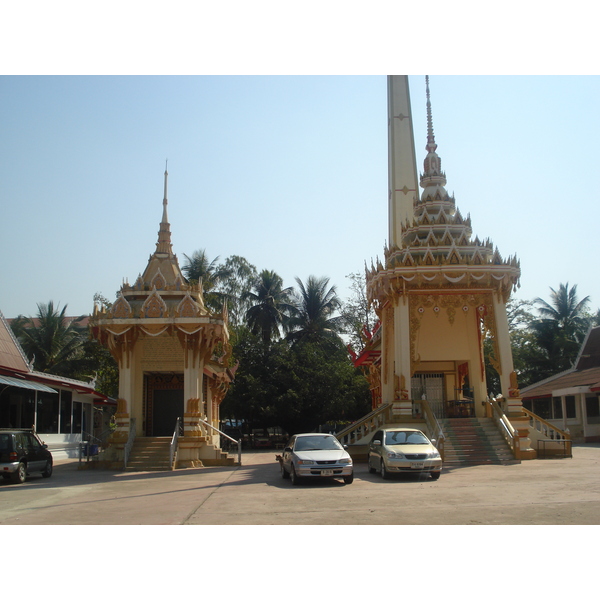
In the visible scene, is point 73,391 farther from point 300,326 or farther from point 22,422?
point 300,326

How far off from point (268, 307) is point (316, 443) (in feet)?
99.1

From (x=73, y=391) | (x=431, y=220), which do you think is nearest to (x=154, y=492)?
(x=431, y=220)

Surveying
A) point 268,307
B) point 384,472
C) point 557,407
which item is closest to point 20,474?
point 384,472

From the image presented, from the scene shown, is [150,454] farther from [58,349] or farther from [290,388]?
[58,349]

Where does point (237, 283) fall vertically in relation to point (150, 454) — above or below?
above

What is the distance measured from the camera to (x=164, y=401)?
24234 mm

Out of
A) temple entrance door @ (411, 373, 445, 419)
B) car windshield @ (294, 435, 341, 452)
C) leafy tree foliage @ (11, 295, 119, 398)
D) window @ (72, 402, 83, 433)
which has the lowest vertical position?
car windshield @ (294, 435, 341, 452)

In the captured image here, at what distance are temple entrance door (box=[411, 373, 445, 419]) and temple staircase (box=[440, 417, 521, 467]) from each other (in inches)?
123

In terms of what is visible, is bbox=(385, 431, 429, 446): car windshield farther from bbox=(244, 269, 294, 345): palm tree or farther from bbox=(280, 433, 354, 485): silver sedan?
bbox=(244, 269, 294, 345): palm tree

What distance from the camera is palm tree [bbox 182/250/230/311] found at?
1683 inches

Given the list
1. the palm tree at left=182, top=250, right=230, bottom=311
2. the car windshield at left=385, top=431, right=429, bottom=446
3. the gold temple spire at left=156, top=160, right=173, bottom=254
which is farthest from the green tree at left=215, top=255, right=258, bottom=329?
the car windshield at left=385, top=431, right=429, bottom=446

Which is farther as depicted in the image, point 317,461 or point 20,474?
point 20,474

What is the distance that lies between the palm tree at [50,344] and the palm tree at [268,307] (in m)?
12.5

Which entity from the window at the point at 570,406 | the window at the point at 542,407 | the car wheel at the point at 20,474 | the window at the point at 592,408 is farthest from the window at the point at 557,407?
the car wheel at the point at 20,474
